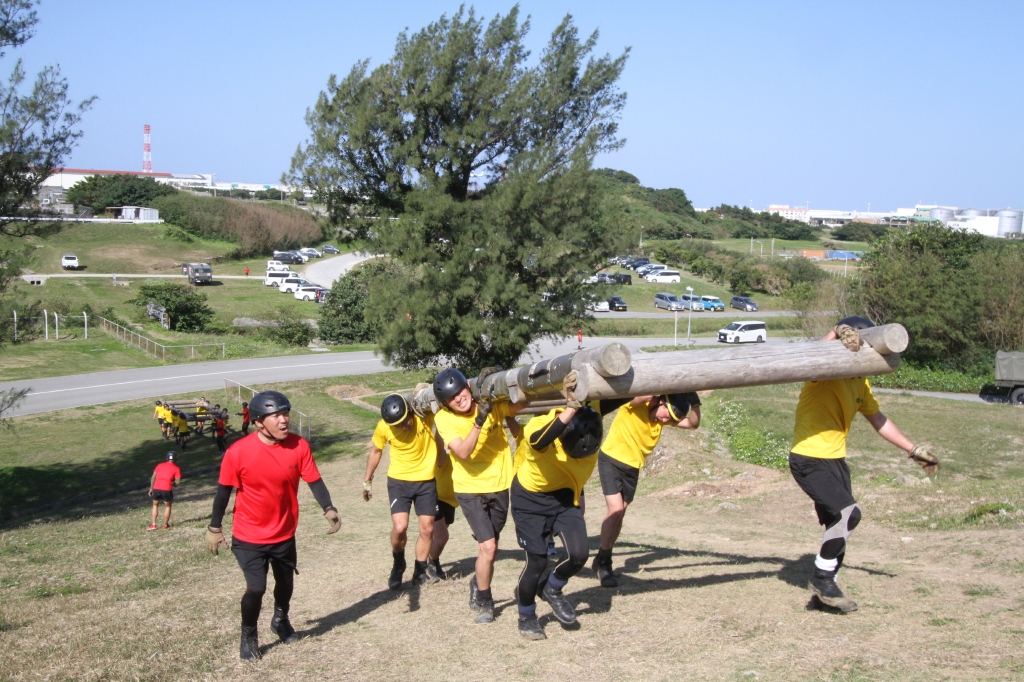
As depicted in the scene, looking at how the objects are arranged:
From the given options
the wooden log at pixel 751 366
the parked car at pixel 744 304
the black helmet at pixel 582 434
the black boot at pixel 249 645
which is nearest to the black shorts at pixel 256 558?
the black boot at pixel 249 645

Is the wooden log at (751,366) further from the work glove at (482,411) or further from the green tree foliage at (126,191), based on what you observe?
the green tree foliage at (126,191)

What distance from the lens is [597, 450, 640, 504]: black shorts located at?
7.60 m

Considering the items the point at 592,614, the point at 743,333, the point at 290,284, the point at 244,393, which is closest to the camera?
the point at 592,614

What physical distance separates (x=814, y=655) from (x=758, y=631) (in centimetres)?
57

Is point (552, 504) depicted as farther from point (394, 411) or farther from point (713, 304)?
point (713, 304)

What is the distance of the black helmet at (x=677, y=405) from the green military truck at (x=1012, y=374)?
98.3 ft

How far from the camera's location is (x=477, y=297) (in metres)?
22.7

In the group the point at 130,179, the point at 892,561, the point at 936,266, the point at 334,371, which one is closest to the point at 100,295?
→ the point at 334,371

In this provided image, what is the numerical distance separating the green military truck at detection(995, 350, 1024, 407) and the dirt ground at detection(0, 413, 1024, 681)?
24.9 metres

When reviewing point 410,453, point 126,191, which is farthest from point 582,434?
point 126,191

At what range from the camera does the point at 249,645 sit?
630 cm

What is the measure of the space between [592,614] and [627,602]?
0.39m

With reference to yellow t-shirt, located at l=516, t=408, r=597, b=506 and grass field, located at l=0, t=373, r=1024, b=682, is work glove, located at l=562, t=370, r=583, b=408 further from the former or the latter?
grass field, located at l=0, t=373, r=1024, b=682

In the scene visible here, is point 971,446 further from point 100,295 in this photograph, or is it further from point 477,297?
point 100,295
